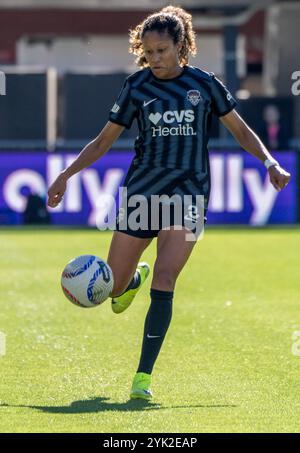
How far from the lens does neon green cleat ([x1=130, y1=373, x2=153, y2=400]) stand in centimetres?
722

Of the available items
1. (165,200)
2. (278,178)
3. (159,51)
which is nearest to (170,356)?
(165,200)

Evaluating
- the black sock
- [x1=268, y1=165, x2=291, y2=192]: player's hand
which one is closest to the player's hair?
[x1=268, y1=165, x2=291, y2=192]: player's hand

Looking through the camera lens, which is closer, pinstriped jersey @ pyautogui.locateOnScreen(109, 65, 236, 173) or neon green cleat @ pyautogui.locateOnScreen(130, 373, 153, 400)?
neon green cleat @ pyautogui.locateOnScreen(130, 373, 153, 400)

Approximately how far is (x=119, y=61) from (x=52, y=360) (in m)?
26.7

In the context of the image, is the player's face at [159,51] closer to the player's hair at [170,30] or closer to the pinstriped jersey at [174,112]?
the player's hair at [170,30]

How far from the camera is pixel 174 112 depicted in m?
7.62

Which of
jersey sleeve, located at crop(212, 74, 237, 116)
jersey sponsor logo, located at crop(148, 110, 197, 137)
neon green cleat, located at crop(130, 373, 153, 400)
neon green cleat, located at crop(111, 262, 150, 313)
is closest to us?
neon green cleat, located at crop(130, 373, 153, 400)

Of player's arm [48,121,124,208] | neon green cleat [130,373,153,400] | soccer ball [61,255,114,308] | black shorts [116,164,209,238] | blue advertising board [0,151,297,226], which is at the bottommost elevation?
neon green cleat [130,373,153,400]

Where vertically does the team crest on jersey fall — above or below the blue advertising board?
below

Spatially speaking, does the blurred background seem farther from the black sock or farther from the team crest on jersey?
the black sock

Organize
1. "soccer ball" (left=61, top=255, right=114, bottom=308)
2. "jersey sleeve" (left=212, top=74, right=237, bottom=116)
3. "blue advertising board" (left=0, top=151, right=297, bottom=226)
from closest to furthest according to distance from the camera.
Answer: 1. "soccer ball" (left=61, top=255, right=114, bottom=308)
2. "jersey sleeve" (left=212, top=74, right=237, bottom=116)
3. "blue advertising board" (left=0, top=151, right=297, bottom=226)

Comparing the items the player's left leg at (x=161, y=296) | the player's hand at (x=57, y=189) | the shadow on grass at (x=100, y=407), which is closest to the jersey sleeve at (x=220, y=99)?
the player's left leg at (x=161, y=296)

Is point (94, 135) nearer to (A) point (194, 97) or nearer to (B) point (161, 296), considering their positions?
(A) point (194, 97)
